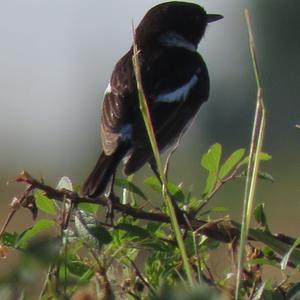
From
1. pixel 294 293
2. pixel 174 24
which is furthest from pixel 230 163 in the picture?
pixel 174 24

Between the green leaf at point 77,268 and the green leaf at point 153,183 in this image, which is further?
the green leaf at point 153,183

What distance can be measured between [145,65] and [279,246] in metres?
2.95

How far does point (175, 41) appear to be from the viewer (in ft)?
19.6

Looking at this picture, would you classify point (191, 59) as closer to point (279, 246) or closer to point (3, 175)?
point (279, 246)

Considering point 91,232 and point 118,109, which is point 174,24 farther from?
point 91,232

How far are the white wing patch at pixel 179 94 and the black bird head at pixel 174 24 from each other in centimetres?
54

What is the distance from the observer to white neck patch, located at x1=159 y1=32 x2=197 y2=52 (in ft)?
18.8

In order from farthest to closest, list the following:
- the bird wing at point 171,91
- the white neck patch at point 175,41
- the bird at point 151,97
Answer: the white neck patch at point 175,41 < the bird wing at point 171,91 < the bird at point 151,97

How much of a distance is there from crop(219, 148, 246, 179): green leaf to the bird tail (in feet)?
1.55

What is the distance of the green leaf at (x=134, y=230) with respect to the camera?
2.19 m

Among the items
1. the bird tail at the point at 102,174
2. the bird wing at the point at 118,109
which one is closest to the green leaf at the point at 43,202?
the bird tail at the point at 102,174

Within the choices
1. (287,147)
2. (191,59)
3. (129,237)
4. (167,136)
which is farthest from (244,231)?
(287,147)

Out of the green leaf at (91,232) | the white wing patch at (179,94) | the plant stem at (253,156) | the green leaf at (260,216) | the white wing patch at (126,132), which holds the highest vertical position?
the plant stem at (253,156)

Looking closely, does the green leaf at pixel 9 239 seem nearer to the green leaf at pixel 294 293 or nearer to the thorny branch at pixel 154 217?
the thorny branch at pixel 154 217
